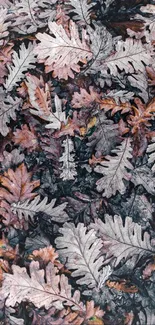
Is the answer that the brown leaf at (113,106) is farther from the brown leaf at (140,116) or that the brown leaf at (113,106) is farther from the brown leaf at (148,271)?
the brown leaf at (148,271)

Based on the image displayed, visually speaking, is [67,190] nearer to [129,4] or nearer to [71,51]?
[71,51]

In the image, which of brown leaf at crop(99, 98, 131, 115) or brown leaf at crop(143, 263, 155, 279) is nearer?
brown leaf at crop(143, 263, 155, 279)

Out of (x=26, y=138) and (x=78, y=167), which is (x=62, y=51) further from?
(x=78, y=167)

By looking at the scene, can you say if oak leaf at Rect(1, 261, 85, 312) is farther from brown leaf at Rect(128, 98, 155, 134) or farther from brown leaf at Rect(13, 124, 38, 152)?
brown leaf at Rect(128, 98, 155, 134)

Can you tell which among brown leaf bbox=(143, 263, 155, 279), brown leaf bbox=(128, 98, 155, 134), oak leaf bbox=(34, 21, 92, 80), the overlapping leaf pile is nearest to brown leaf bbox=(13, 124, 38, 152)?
the overlapping leaf pile

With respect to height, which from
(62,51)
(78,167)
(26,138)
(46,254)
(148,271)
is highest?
(62,51)

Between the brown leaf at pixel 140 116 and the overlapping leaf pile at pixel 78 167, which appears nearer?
the overlapping leaf pile at pixel 78 167

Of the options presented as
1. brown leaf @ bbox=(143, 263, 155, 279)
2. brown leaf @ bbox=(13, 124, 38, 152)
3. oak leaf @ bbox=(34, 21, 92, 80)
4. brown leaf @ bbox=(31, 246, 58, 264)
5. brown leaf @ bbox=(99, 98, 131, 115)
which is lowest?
brown leaf @ bbox=(143, 263, 155, 279)

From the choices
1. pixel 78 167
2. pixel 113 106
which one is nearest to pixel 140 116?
pixel 113 106

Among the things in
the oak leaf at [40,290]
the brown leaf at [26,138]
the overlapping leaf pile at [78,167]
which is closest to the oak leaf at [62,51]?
the overlapping leaf pile at [78,167]

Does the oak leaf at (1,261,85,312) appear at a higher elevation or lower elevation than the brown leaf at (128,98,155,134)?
lower
